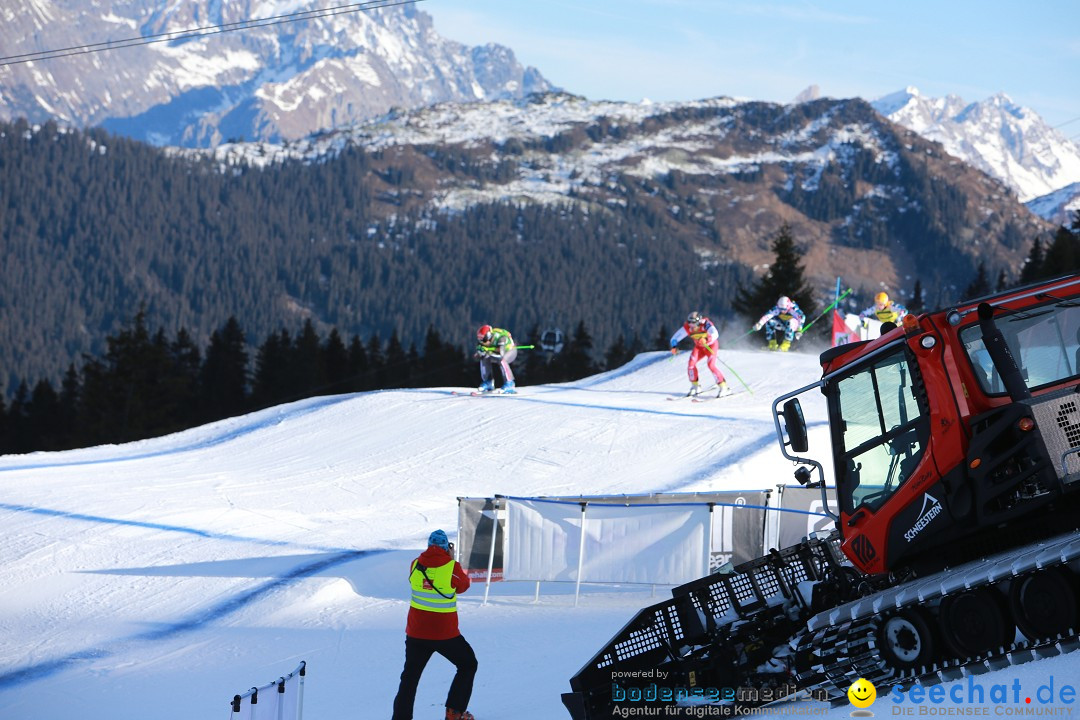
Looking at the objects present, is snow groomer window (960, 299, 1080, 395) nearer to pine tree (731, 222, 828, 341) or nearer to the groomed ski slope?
the groomed ski slope

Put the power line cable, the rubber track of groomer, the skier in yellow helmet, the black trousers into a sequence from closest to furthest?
the rubber track of groomer < the black trousers < the power line cable < the skier in yellow helmet

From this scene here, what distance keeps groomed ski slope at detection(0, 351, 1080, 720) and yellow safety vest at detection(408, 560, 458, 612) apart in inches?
42.1

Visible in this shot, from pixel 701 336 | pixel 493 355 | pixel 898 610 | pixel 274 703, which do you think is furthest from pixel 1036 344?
pixel 493 355

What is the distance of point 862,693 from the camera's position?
6602 mm

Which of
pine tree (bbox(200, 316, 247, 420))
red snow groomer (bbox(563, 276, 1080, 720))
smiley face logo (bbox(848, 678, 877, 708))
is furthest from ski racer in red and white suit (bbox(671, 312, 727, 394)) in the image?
pine tree (bbox(200, 316, 247, 420))

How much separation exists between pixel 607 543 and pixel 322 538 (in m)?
5.76

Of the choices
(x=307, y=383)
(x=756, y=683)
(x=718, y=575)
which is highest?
(x=307, y=383)

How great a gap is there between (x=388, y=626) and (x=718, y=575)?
478 centimetres

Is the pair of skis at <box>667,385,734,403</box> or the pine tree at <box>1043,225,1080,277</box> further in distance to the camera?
the pine tree at <box>1043,225,1080,277</box>

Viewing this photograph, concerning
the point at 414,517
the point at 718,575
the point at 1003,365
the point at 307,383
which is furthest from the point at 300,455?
the point at 307,383

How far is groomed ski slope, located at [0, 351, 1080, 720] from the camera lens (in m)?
9.89

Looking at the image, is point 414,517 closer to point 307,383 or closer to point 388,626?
point 388,626

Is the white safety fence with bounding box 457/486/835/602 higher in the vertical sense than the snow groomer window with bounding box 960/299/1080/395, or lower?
lower

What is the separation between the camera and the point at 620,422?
72.0 feet
